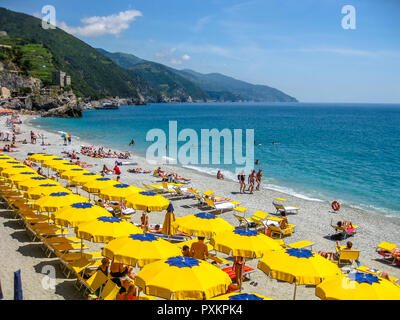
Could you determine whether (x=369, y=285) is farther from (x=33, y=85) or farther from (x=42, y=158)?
(x=33, y=85)

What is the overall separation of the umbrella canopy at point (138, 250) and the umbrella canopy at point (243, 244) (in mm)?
1235

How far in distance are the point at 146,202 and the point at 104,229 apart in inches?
121

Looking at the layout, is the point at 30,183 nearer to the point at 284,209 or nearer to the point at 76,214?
the point at 76,214

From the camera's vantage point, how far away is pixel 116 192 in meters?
12.8

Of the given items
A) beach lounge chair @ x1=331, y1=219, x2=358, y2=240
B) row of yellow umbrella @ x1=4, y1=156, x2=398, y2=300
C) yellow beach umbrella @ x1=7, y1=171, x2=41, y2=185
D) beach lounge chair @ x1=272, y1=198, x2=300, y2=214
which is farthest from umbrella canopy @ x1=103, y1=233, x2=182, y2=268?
beach lounge chair @ x1=272, y1=198, x2=300, y2=214

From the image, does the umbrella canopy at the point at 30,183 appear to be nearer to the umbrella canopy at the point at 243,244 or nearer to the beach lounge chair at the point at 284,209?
the umbrella canopy at the point at 243,244

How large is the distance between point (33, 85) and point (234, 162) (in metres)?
99.9

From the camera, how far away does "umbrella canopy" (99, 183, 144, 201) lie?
12609 mm

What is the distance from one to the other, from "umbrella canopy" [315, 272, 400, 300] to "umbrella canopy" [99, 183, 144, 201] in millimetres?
8278

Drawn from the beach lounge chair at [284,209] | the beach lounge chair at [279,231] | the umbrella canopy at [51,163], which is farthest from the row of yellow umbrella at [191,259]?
the beach lounge chair at [284,209]

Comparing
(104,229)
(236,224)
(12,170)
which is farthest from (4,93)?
(104,229)

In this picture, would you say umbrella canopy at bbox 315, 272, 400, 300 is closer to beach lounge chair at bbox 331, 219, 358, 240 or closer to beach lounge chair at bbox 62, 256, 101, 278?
beach lounge chair at bbox 62, 256, 101, 278
